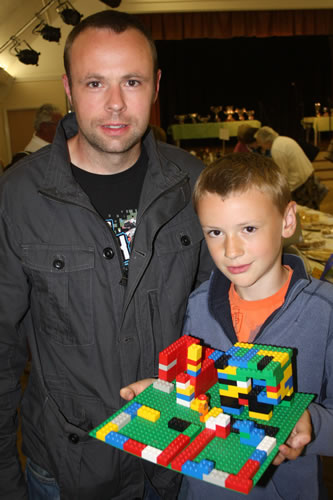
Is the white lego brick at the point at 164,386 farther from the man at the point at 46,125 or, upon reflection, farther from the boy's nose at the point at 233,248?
the man at the point at 46,125

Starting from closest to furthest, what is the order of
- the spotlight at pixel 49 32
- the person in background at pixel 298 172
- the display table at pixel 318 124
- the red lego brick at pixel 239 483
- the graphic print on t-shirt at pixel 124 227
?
the red lego brick at pixel 239 483, the graphic print on t-shirt at pixel 124 227, the person in background at pixel 298 172, the spotlight at pixel 49 32, the display table at pixel 318 124

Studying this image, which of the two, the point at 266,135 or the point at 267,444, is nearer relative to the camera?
the point at 267,444

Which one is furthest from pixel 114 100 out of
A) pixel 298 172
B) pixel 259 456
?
pixel 298 172

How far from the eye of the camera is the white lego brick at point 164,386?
4.08 ft

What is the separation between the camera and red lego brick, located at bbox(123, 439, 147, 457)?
104 centimetres

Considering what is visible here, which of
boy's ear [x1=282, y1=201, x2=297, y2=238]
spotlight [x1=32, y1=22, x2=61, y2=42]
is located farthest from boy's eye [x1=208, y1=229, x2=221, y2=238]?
spotlight [x1=32, y1=22, x2=61, y2=42]

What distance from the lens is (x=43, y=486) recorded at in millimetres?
1662

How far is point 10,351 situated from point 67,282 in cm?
32

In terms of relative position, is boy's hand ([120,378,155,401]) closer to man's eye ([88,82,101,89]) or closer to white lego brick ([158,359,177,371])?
white lego brick ([158,359,177,371])

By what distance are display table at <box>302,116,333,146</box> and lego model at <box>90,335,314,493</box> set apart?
11.9 metres

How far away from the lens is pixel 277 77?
13.2m

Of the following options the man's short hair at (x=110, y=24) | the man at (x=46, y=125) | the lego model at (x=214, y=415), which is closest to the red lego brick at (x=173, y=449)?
the lego model at (x=214, y=415)

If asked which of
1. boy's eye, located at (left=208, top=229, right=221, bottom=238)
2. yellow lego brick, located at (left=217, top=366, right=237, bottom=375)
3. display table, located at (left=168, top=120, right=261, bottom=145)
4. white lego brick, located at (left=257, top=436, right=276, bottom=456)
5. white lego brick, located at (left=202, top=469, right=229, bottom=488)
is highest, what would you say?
display table, located at (left=168, top=120, right=261, bottom=145)

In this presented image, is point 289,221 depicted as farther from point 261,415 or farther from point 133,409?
point 133,409
